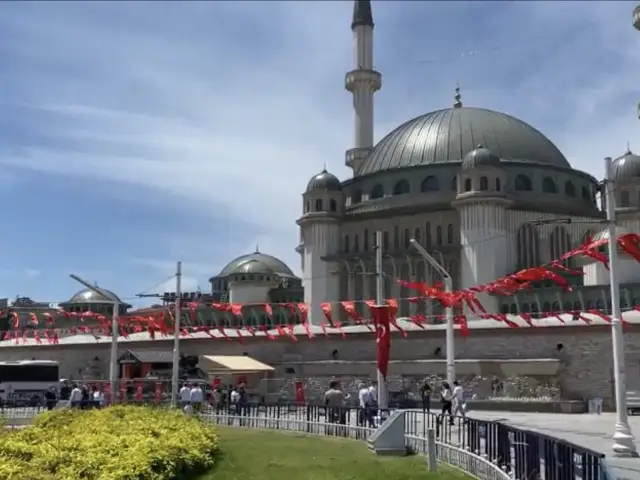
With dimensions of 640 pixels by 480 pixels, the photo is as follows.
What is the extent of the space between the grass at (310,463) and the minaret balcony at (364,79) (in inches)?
1918

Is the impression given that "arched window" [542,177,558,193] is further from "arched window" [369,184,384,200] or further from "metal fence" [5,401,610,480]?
"metal fence" [5,401,610,480]

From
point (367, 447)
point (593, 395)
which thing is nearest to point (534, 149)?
point (593, 395)

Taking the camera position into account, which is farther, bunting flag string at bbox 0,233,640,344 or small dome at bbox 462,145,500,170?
small dome at bbox 462,145,500,170

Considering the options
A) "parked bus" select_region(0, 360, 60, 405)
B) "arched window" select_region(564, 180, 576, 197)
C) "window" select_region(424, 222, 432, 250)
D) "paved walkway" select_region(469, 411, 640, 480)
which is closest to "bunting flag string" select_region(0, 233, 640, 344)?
"window" select_region(424, 222, 432, 250)

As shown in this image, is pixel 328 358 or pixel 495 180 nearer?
pixel 328 358

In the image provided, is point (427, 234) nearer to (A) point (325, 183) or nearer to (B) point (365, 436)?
(A) point (325, 183)

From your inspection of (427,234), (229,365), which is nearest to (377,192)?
(427,234)

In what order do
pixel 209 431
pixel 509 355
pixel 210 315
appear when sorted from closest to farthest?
1. pixel 209 431
2. pixel 509 355
3. pixel 210 315

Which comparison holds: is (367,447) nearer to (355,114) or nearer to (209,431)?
(209,431)

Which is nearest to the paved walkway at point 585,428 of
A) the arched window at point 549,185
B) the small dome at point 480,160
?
the small dome at point 480,160

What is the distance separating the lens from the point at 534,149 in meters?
61.0

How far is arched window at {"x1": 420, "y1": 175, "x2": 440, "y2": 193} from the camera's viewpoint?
193 feet

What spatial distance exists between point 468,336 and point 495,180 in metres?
14.9

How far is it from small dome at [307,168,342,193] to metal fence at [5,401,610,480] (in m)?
32.7
